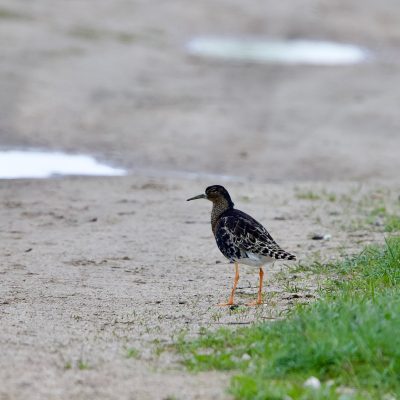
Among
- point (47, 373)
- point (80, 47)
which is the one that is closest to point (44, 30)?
point (80, 47)

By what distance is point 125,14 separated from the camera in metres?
26.0

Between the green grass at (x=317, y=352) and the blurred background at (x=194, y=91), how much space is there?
8572 mm

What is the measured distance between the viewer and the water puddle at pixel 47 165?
49.7 ft

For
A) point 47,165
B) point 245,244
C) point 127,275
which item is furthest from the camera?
point 47,165

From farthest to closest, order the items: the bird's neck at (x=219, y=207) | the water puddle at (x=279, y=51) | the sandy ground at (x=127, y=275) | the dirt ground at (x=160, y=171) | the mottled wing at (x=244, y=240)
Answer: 1. the water puddle at (x=279, y=51)
2. the bird's neck at (x=219, y=207)
3. the mottled wing at (x=244, y=240)
4. the dirt ground at (x=160, y=171)
5. the sandy ground at (x=127, y=275)

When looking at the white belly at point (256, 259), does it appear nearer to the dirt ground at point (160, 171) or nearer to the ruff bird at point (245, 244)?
the ruff bird at point (245, 244)

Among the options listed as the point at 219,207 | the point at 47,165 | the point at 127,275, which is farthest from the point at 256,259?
the point at 47,165

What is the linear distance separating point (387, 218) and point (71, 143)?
6281 millimetres

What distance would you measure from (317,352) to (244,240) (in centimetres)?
241

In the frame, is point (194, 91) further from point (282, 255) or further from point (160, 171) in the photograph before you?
point (282, 255)

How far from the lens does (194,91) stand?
67.2 ft

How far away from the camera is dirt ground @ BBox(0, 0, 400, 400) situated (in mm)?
7809

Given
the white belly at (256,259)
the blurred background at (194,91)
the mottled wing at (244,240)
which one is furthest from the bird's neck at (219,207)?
the blurred background at (194,91)

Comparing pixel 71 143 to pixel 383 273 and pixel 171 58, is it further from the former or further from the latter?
pixel 383 273
